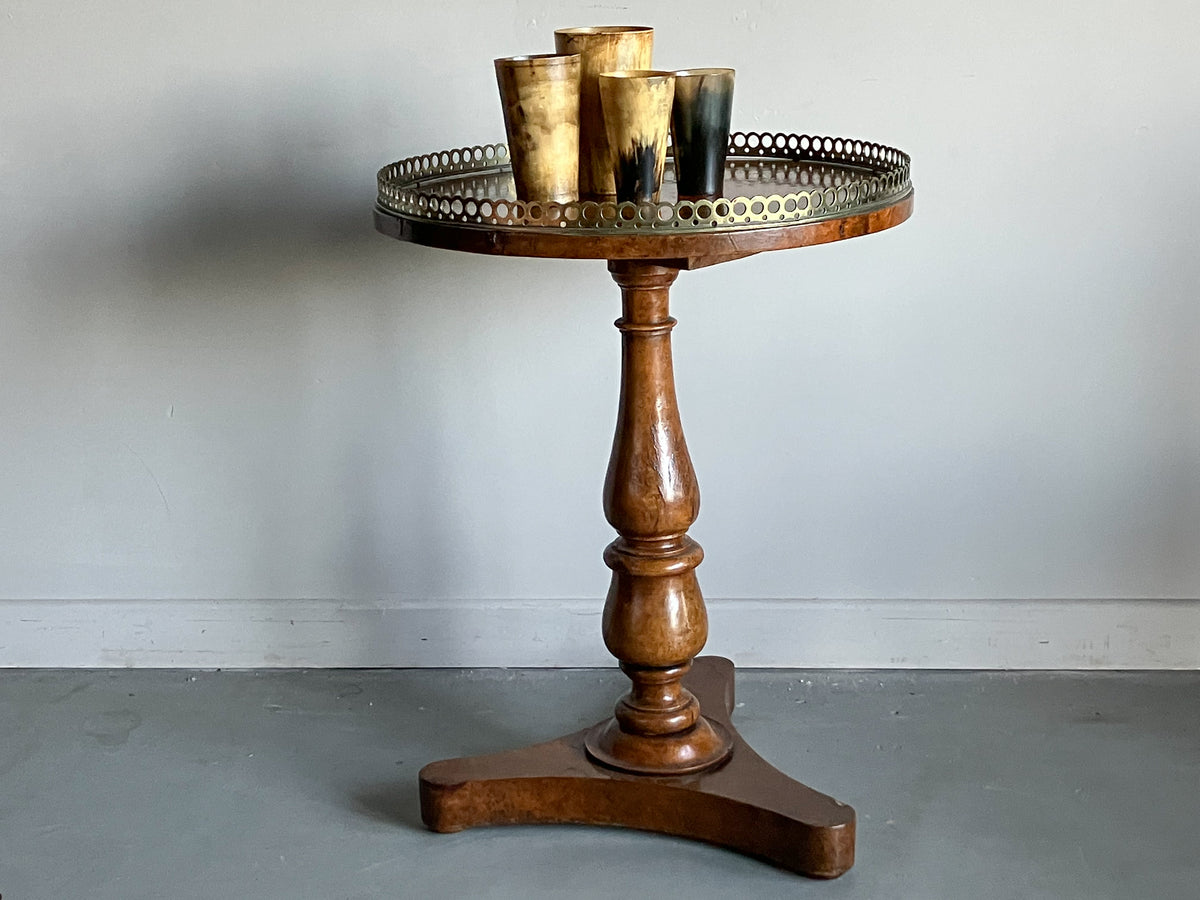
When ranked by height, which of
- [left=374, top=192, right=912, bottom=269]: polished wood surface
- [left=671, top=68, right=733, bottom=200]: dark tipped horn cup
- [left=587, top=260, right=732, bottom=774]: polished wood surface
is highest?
[left=671, top=68, right=733, bottom=200]: dark tipped horn cup

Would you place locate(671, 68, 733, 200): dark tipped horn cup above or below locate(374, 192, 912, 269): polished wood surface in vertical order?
above

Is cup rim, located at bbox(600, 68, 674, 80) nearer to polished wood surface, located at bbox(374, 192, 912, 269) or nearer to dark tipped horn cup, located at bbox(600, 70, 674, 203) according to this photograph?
dark tipped horn cup, located at bbox(600, 70, 674, 203)

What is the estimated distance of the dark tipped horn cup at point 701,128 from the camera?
63.5 inches

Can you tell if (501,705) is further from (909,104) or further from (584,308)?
(909,104)

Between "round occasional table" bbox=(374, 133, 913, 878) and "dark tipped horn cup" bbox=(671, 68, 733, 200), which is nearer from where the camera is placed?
"dark tipped horn cup" bbox=(671, 68, 733, 200)

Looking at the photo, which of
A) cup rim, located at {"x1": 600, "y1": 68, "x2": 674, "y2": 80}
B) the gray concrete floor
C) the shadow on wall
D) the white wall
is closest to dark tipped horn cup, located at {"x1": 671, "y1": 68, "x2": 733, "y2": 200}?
cup rim, located at {"x1": 600, "y1": 68, "x2": 674, "y2": 80}

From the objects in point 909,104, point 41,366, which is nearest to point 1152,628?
point 909,104

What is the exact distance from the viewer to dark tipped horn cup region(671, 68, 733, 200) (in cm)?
161

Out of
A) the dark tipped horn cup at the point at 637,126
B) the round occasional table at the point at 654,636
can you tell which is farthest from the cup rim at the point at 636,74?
the round occasional table at the point at 654,636

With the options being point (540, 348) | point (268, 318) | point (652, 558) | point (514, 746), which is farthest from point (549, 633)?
point (268, 318)

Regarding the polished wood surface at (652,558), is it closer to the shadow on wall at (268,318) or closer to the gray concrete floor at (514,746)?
the gray concrete floor at (514,746)

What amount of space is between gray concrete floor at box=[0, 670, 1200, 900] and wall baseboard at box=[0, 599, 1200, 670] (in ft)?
0.12

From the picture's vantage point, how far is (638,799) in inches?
72.4

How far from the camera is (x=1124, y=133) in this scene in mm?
2115
